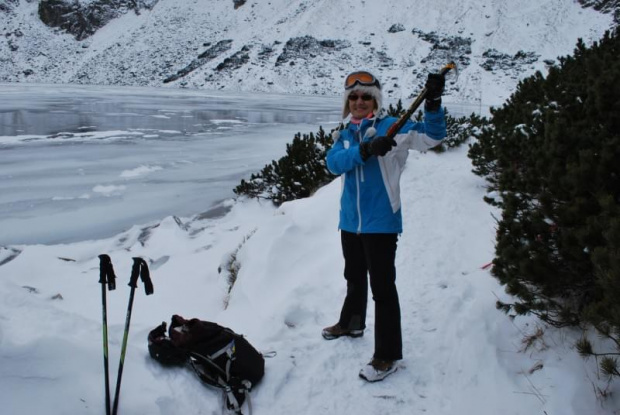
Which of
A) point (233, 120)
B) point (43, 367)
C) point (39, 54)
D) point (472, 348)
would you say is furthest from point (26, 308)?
point (39, 54)

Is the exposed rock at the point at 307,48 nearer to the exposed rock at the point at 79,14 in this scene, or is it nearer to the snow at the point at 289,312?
the exposed rock at the point at 79,14

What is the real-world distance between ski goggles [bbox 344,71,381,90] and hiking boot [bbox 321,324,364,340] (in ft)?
5.99

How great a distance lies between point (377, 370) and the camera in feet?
9.73

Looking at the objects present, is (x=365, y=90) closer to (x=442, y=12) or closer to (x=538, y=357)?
(x=538, y=357)

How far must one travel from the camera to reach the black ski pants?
9.37 feet

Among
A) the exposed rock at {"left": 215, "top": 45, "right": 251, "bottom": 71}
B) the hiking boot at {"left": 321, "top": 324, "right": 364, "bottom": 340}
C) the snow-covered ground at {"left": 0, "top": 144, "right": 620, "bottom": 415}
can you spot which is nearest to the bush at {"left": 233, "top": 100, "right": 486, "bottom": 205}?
the snow-covered ground at {"left": 0, "top": 144, "right": 620, "bottom": 415}

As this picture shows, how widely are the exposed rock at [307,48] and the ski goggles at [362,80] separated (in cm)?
5025

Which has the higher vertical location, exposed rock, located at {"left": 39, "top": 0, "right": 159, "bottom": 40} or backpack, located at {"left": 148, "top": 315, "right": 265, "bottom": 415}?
exposed rock, located at {"left": 39, "top": 0, "right": 159, "bottom": 40}

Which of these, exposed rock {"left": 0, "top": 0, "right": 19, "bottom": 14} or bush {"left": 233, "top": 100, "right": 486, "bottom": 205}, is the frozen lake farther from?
exposed rock {"left": 0, "top": 0, "right": 19, "bottom": 14}

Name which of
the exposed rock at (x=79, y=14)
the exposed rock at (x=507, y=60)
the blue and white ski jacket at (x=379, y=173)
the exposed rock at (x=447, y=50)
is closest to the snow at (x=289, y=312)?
the blue and white ski jacket at (x=379, y=173)

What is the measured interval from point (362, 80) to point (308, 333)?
6.72ft

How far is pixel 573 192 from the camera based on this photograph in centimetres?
249

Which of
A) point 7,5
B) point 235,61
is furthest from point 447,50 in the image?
point 7,5

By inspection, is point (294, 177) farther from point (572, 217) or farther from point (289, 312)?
point (572, 217)
